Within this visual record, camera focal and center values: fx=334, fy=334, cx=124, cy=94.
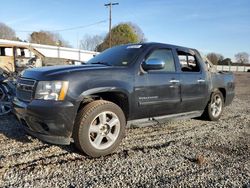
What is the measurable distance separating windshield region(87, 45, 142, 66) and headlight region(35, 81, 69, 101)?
53.8 inches

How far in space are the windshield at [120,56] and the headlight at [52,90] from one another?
4.48 feet

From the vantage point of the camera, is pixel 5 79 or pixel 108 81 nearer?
pixel 108 81

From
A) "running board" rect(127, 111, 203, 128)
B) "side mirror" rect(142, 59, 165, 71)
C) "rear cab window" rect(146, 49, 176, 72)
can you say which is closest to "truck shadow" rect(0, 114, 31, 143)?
"running board" rect(127, 111, 203, 128)

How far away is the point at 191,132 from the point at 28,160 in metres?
3.31

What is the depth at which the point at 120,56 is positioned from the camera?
5.96 meters

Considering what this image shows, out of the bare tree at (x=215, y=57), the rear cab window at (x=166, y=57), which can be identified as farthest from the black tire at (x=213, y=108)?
the bare tree at (x=215, y=57)

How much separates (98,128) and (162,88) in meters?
1.54

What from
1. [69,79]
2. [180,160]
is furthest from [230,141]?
[69,79]

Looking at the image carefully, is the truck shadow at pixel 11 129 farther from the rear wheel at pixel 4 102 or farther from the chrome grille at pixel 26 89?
the chrome grille at pixel 26 89

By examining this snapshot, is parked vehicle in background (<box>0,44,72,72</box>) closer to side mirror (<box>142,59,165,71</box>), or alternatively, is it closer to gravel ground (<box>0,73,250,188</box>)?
gravel ground (<box>0,73,250,188</box>)

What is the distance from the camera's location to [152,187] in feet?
12.3

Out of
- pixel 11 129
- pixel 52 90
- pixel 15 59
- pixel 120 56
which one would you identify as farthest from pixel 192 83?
pixel 15 59

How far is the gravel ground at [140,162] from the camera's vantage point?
3.93 metres

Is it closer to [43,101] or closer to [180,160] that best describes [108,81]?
[43,101]
